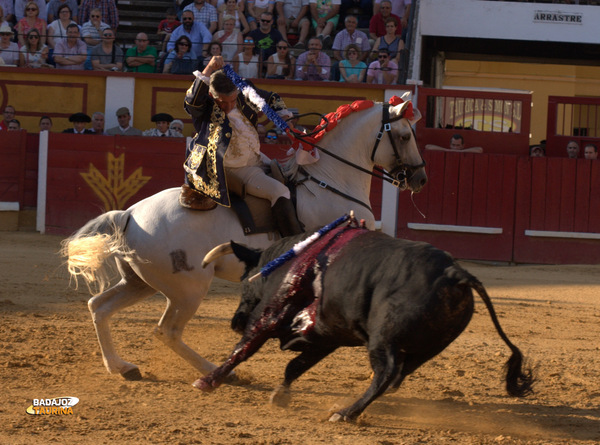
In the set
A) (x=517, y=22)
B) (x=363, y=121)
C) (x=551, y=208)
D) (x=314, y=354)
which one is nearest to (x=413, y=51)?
(x=517, y=22)

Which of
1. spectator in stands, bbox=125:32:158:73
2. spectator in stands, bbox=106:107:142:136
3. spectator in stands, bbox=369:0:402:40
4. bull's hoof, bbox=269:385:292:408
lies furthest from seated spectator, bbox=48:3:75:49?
bull's hoof, bbox=269:385:292:408

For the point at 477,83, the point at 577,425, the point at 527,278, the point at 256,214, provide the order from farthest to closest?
1. the point at 477,83
2. the point at 527,278
3. the point at 256,214
4. the point at 577,425

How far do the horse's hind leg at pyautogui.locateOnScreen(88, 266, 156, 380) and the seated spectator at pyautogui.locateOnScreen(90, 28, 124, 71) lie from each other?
314 inches

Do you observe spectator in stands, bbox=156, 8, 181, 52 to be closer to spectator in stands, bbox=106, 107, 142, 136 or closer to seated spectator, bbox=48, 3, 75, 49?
seated spectator, bbox=48, 3, 75, 49

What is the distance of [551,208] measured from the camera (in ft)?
35.9

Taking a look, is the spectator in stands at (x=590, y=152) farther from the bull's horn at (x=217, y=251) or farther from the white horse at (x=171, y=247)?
the bull's horn at (x=217, y=251)

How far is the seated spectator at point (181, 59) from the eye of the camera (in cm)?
1174

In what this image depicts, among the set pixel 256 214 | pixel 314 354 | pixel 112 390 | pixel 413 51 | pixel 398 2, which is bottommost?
pixel 112 390

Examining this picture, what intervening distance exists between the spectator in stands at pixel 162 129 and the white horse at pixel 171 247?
658cm

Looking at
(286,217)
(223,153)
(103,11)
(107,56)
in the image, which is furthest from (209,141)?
(103,11)

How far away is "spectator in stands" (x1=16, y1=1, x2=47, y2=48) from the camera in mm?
12422

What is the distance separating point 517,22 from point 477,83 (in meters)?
4.18

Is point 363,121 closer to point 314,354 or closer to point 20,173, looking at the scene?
point 314,354

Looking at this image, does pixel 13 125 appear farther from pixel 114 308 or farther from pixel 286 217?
pixel 286 217
